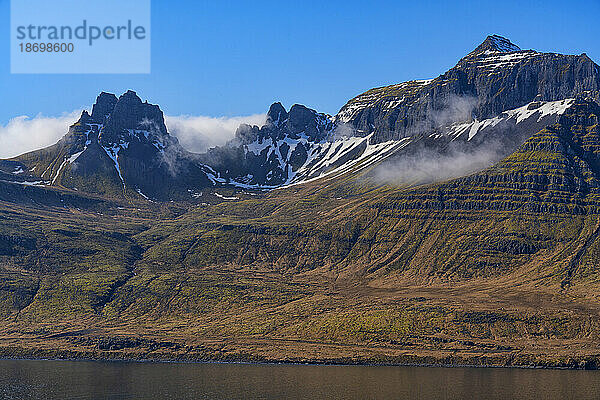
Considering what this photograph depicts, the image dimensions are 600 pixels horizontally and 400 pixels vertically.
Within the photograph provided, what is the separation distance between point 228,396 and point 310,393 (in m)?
23.7

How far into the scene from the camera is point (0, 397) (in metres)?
194

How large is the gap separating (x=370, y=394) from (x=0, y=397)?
341ft

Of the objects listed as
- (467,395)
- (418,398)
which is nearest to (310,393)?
(418,398)

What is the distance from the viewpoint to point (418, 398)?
19012 centimetres

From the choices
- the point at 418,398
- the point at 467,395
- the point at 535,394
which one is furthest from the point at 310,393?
the point at 535,394

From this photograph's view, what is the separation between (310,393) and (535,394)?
6483 centimetres

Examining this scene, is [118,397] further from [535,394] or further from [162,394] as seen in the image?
[535,394]

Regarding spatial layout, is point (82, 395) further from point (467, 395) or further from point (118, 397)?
point (467, 395)

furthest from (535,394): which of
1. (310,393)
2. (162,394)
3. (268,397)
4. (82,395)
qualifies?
(82,395)

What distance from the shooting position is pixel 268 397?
7559 inches

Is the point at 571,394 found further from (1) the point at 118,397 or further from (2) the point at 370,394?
(1) the point at 118,397

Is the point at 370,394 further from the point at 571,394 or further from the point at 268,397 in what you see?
the point at 571,394

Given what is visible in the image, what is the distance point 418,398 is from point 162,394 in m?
72.6

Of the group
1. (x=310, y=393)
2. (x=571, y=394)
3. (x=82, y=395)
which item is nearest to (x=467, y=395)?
(x=571, y=394)
